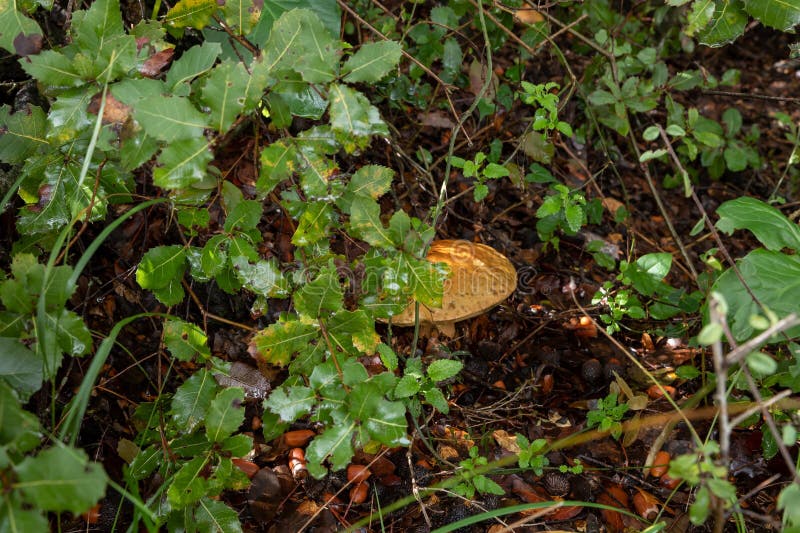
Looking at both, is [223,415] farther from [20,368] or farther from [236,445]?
[20,368]

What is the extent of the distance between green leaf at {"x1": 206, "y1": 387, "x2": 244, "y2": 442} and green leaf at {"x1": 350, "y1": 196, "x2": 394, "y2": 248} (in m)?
0.57

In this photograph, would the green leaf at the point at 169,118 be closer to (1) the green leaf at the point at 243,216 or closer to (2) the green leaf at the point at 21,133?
(1) the green leaf at the point at 243,216

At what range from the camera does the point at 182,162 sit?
1.49 metres

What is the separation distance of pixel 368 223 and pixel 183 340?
67cm

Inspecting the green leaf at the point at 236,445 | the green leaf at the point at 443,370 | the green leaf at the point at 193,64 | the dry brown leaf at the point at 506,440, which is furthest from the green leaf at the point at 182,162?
the dry brown leaf at the point at 506,440

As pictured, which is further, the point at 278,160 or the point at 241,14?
the point at 241,14

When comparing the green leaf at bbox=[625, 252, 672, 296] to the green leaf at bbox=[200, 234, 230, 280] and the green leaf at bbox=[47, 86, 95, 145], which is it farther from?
the green leaf at bbox=[47, 86, 95, 145]

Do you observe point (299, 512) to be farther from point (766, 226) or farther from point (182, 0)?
point (766, 226)

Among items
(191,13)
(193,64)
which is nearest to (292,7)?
(191,13)

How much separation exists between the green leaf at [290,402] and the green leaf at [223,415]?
10 cm

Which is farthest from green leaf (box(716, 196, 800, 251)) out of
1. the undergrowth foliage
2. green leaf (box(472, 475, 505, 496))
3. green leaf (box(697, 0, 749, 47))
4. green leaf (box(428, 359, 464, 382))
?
green leaf (box(472, 475, 505, 496))

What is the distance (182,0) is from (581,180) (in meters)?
2.50

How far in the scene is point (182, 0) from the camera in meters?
1.89

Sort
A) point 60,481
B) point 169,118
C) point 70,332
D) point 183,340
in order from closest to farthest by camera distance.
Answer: point 60,481
point 169,118
point 70,332
point 183,340
